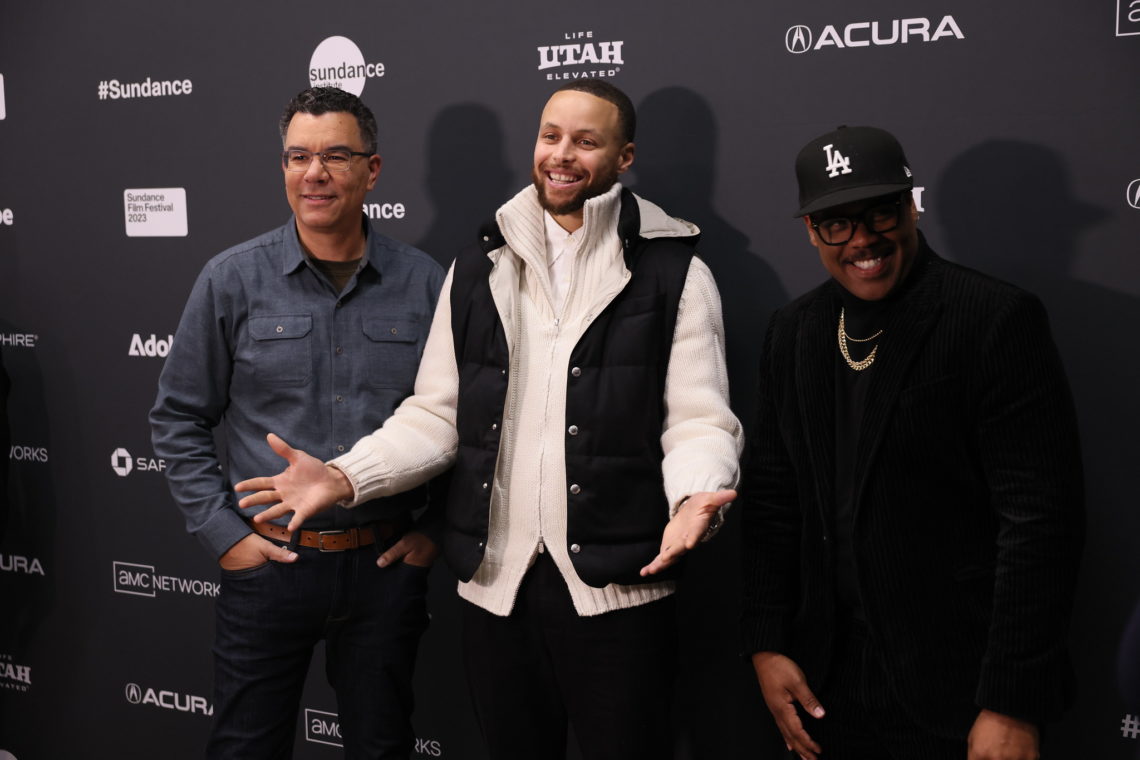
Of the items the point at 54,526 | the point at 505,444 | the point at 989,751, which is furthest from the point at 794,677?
the point at 54,526

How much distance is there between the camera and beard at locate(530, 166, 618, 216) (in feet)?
6.68

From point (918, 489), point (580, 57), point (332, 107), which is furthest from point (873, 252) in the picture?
point (332, 107)

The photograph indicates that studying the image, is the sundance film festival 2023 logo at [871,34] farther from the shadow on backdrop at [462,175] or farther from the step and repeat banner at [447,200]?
the shadow on backdrop at [462,175]

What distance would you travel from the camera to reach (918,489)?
5.54 ft

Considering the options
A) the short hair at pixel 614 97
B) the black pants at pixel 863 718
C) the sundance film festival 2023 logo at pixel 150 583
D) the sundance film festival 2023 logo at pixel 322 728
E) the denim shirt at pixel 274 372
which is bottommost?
the sundance film festival 2023 logo at pixel 322 728

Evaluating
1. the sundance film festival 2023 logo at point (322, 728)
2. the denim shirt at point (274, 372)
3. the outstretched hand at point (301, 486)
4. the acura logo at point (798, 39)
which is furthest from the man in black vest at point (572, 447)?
the sundance film festival 2023 logo at point (322, 728)

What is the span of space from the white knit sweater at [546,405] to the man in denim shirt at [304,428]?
0.21 meters

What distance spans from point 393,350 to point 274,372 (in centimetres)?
26

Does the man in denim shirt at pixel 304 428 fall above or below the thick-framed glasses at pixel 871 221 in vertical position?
below

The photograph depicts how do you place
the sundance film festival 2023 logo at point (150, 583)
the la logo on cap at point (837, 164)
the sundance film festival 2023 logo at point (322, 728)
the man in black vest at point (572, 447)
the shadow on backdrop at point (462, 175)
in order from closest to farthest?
1. the la logo on cap at point (837, 164)
2. the man in black vest at point (572, 447)
3. the shadow on backdrop at point (462, 175)
4. the sundance film festival 2023 logo at point (322, 728)
5. the sundance film festival 2023 logo at point (150, 583)

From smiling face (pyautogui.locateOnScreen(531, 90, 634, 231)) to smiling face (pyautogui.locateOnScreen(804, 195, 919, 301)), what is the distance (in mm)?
479

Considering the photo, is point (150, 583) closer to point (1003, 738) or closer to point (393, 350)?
point (393, 350)

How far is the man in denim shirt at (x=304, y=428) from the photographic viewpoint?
221 centimetres

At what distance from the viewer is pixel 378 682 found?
224cm
